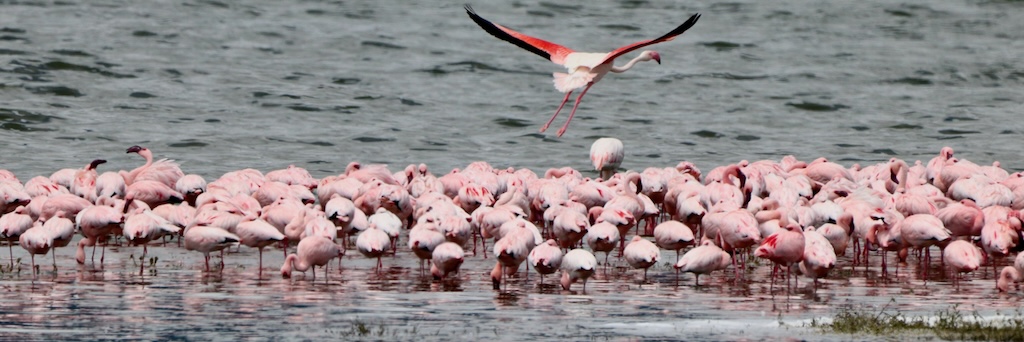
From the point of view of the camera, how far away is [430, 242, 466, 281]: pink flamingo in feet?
43.5

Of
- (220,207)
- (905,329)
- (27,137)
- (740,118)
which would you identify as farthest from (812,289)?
(740,118)

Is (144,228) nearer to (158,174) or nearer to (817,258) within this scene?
(158,174)

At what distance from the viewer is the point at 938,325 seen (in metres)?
10.4

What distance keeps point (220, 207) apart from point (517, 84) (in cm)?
3196

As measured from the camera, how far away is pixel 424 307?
37.9 ft

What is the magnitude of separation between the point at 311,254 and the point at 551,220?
3802mm

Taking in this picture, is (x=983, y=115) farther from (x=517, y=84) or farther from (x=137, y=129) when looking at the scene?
(x=137, y=129)

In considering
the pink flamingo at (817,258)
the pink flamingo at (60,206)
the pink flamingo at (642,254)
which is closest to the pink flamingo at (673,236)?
the pink flamingo at (642,254)

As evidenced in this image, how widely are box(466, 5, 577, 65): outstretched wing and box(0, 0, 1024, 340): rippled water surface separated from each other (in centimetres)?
260

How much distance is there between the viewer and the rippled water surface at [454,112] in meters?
11.3

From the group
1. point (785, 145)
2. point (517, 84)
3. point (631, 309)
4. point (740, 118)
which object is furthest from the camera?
point (517, 84)

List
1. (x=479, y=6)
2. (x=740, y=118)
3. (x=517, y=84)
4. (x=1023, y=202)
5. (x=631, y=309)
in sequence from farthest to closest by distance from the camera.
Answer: (x=479, y=6) → (x=517, y=84) → (x=740, y=118) → (x=1023, y=202) → (x=631, y=309)

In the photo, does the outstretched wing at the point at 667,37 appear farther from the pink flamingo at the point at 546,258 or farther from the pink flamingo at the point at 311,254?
the pink flamingo at the point at 311,254

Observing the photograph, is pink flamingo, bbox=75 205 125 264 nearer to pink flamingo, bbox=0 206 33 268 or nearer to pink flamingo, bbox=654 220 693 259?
pink flamingo, bbox=0 206 33 268
